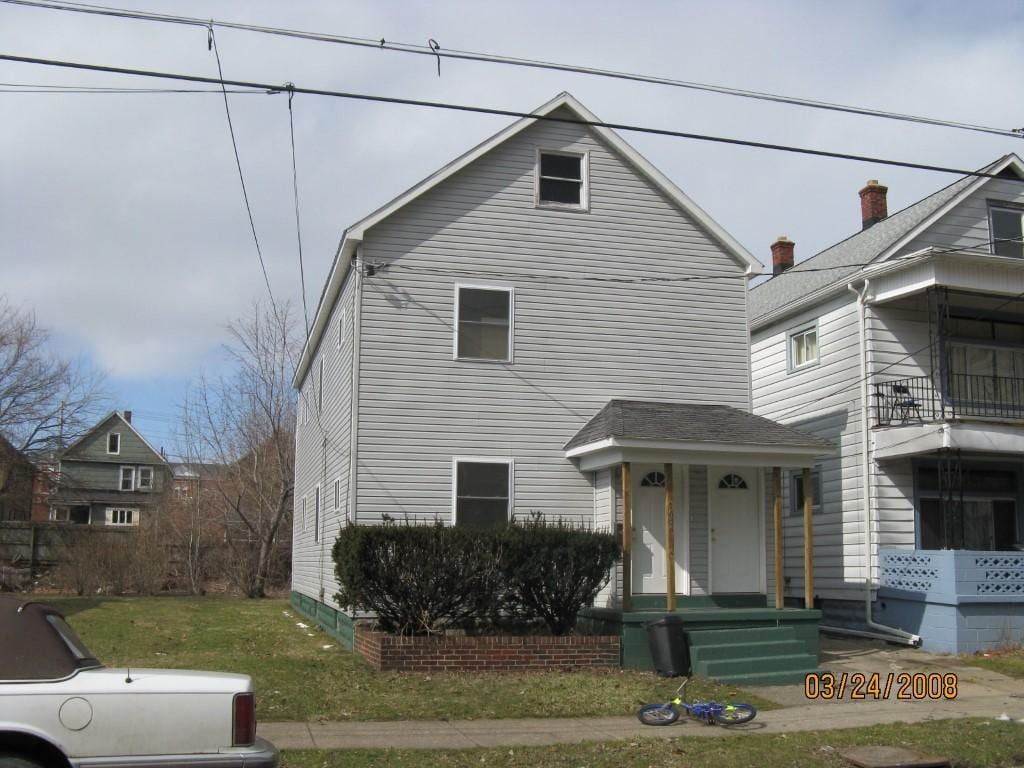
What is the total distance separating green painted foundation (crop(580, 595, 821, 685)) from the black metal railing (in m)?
5.21

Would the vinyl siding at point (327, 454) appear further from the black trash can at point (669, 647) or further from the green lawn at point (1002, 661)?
the green lawn at point (1002, 661)

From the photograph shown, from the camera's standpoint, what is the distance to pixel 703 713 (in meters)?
11.1

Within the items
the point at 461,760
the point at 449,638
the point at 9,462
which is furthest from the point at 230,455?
the point at 461,760

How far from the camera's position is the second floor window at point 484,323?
673 inches

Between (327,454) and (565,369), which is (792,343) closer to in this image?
(565,369)

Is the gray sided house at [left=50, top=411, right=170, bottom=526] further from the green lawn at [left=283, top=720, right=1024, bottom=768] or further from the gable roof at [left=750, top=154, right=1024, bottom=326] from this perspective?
the green lawn at [left=283, top=720, right=1024, bottom=768]

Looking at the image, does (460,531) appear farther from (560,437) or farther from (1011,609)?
(1011,609)

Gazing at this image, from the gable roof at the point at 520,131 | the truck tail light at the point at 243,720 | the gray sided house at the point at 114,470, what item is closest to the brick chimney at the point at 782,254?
the gable roof at the point at 520,131

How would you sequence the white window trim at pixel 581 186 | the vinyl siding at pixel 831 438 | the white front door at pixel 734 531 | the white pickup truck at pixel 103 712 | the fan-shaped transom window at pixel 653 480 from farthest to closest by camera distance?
the vinyl siding at pixel 831 438, the white window trim at pixel 581 186, the white front door at pixel 734 531, the fan-shaped transom window at pixel 653 480, the white pickup truck at pixel 103 712

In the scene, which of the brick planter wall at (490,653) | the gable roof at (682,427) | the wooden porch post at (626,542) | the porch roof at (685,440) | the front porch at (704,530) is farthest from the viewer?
the gable roof at (682,427)

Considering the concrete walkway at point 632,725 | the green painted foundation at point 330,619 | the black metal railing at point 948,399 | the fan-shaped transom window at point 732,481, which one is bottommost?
the concrete walkway at point 632,725

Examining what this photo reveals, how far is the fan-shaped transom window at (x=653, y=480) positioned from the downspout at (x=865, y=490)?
4378 millimetres

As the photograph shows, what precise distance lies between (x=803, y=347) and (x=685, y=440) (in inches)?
287
